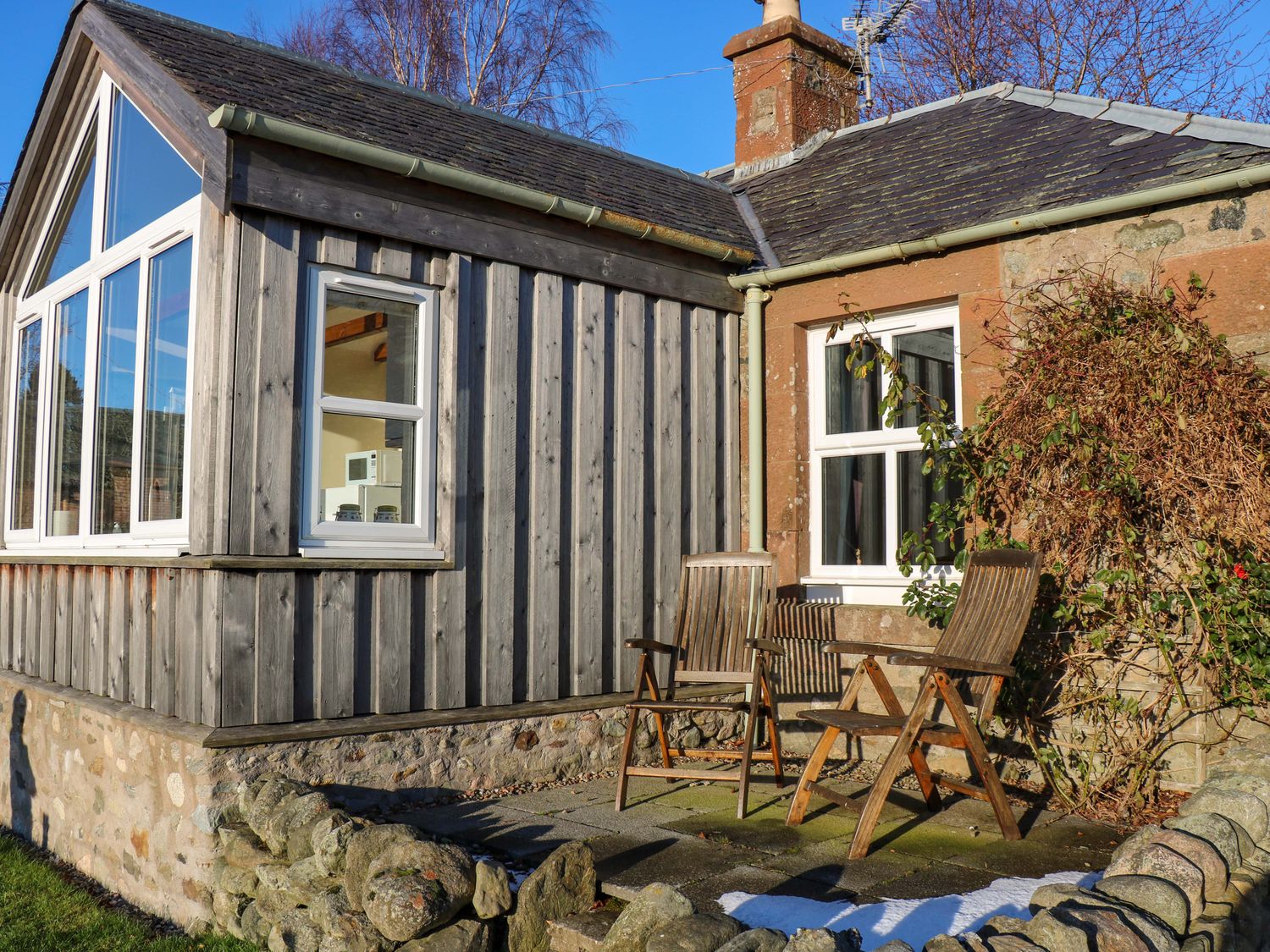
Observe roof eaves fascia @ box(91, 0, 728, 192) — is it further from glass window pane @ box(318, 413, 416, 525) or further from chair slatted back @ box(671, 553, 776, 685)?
chair slatted back @ box(671, 553, 776, 685)

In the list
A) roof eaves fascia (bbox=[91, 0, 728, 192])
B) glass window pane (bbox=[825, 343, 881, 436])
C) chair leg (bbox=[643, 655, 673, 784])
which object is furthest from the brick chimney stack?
chair leg (bbox=[643, 655, 673, 784])

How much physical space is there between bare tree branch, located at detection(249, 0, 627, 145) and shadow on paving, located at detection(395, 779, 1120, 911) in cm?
1542

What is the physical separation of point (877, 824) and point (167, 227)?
4229 mm

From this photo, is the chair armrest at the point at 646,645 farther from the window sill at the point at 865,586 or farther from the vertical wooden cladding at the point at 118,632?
the vertical wooden cladding at the point at 118,632

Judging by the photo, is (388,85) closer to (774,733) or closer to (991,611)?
(774,733)

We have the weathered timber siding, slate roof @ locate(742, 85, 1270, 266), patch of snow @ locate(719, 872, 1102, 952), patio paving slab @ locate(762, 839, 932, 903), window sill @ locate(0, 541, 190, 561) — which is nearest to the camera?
patch of snow @ locate(719, 872, 1102, 952)

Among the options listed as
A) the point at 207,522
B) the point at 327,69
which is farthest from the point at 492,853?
the point at 327,69

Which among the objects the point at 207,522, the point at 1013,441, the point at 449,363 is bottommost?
the point at 207,522

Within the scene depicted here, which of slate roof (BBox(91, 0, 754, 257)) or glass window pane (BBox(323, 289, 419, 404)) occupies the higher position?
slate roof (BBox(91, 0, 754, 257))

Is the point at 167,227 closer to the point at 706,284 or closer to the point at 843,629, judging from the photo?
the point at 706,284

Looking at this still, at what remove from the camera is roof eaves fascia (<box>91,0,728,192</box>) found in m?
6.15

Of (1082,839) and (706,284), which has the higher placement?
(706,284)

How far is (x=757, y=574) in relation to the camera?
214 inches

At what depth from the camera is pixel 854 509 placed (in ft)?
20.6
